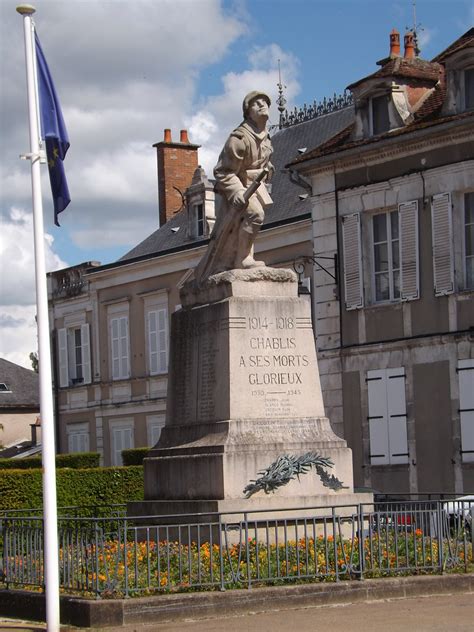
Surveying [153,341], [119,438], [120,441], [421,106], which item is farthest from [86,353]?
[421,106]

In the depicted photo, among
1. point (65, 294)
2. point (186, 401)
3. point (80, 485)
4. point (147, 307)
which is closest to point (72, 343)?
point (65, 294)

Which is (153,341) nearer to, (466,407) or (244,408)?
(466,407)

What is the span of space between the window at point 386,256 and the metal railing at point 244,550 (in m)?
15.6

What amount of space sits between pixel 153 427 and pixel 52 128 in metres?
28.8

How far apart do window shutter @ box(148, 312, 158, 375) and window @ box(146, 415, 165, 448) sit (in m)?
1.32

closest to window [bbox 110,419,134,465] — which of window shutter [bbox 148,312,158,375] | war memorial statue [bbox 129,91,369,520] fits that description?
window shutter [bbox 148,312,158,375]

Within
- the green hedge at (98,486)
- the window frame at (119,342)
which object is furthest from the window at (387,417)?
the window frame at (119,342)

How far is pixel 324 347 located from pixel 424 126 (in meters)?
5.71

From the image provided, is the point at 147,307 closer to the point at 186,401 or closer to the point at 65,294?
the point at 65,294

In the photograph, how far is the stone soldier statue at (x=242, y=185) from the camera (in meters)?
15.7

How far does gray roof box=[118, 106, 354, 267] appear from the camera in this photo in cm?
3762

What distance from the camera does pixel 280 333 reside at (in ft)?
50.4

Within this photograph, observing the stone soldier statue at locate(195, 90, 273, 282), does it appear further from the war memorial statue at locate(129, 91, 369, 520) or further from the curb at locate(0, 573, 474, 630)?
the curb at locate(0, 573, 474, 630)

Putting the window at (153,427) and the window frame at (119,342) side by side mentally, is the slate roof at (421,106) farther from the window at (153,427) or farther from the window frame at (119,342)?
the window frame at (119,342)
